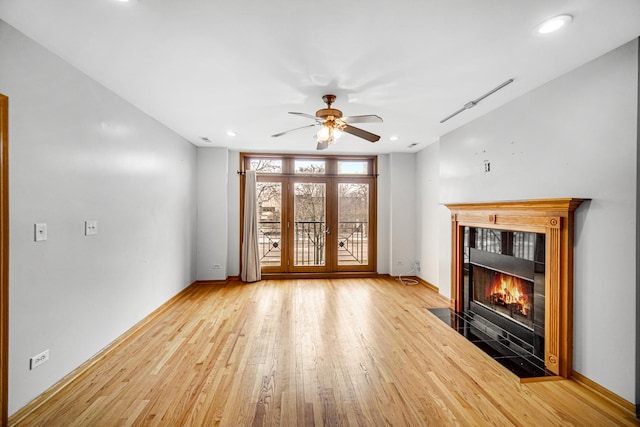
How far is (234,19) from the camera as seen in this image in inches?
67.6

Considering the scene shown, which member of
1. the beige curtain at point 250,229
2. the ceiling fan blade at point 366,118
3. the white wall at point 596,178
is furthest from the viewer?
the beige curtain at point 250,229

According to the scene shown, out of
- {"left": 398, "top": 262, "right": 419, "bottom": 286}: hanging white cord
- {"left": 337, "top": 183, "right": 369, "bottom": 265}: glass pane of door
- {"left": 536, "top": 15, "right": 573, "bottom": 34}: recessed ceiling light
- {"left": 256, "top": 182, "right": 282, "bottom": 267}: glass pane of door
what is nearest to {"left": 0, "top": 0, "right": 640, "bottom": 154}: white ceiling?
{"left": 536, "top": 15, "right": 573, "bottom": 34}: recessed ceiling light

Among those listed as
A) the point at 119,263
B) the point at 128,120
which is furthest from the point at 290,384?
the point at 128,120

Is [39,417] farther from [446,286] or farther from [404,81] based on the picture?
[446,286]

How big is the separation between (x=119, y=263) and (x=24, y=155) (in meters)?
1.37

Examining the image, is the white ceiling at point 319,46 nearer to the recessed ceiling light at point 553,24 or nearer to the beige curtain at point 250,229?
the recessed ceiling light at point 553,24

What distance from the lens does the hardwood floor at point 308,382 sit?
1.84 m

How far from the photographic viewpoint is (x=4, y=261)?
1.71m

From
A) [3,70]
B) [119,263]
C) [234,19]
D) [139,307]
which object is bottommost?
[139,307]

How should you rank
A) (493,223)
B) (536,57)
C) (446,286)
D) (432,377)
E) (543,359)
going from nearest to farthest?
1. (536,57)
2. (432,377)
3. (543,359)
4. (493,223)
5. (446,286)

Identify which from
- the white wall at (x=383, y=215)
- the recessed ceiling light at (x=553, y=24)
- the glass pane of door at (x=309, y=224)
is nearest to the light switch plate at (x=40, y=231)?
the recessed ceiling light at (x=553, y=24)

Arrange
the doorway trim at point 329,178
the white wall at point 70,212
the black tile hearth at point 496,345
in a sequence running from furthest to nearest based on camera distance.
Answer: the doorway trim at point 329,178
the black tile hearth at point 496,345
the white wall at point 70,212

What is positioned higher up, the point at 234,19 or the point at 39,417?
the point at 234,19

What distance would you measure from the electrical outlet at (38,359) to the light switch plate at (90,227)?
926 millimetres
